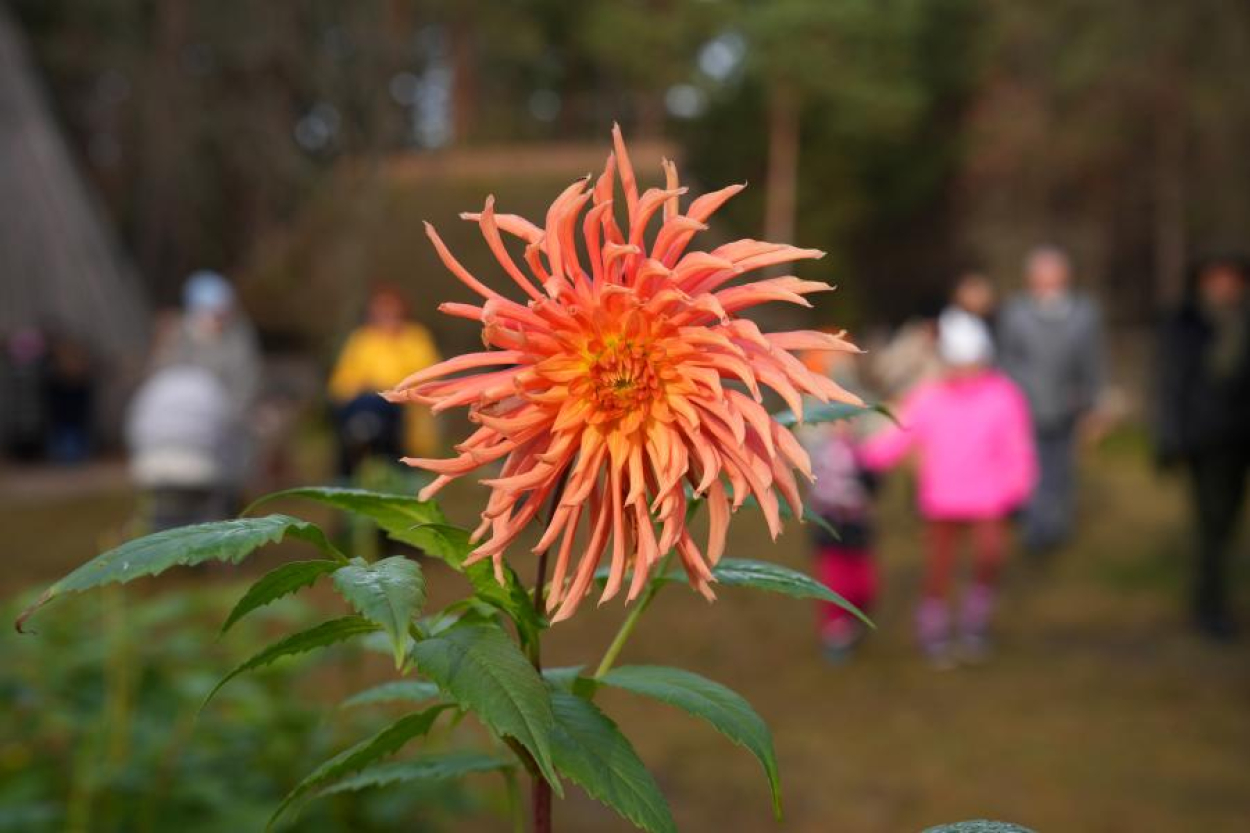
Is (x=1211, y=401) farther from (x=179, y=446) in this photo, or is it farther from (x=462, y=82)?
(x=462, y=82)

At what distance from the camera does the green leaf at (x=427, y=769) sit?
1.03m

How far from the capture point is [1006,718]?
5.66 m

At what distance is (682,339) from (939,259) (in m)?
36.2

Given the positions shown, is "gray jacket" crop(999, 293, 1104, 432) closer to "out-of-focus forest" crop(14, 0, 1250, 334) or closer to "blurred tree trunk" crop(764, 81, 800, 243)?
"out-of-focus forest" crop(14, 0, 1250, 334)

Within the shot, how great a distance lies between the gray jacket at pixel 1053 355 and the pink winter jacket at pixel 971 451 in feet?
6.62

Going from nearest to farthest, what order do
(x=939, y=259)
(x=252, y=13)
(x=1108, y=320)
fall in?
(x=252, y=13) < (x=1108, y=320) < (x=939, y=259)

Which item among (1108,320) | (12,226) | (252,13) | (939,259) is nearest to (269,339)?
(12,226)

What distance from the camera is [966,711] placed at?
5766 millimetres

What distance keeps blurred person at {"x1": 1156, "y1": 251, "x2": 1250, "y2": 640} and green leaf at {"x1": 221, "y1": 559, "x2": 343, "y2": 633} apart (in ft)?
21.6

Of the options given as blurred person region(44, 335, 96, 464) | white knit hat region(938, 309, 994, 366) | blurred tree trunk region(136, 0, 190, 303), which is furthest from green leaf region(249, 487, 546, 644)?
blurred tree trunk region(136, 0, 190, 303)

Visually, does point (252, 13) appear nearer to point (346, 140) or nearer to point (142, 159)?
point (142, 159)

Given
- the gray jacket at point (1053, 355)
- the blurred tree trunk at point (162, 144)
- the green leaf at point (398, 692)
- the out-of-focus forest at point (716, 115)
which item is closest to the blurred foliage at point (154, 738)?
the green leaf at point (398, 692)

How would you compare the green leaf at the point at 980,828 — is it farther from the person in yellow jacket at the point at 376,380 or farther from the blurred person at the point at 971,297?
the blurred person at the point at 971,297

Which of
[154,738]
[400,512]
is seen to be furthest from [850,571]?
[400,512]
